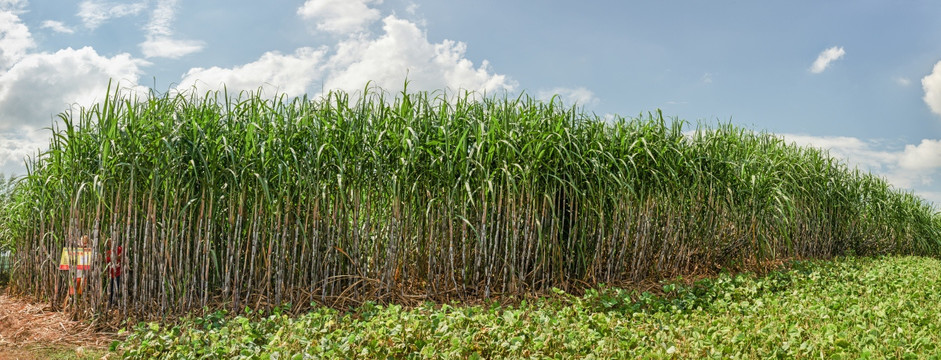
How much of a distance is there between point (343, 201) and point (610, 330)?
6.34 feet

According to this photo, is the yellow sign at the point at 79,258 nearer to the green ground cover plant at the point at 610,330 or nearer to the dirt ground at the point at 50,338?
the dirt ground at the point at 50,338

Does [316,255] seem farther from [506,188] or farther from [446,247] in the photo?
[506,188]

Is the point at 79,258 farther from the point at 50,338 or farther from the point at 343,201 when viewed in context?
the point at 343,201

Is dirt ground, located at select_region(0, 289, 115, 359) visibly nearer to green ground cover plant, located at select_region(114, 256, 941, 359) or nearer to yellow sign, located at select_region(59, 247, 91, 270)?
green ground cover plant, located at select_region(114, 256, 941, 359)

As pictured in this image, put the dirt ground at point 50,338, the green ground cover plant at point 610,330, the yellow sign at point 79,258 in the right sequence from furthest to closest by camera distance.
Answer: the yellow sign at point 79,258
the dirt ground at point 50,338
the green ground cover plant at point 610,330

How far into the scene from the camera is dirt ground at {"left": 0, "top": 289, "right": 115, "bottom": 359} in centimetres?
407

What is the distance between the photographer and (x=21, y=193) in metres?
7.31

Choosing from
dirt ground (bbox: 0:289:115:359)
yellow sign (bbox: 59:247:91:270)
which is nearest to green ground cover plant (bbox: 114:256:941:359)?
dirt ground (bbox: 0:289:115:359)

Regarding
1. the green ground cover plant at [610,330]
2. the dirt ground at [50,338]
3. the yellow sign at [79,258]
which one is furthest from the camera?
the yellow sign at [79,258]

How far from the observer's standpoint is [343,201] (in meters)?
4.25

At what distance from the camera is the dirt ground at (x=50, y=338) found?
4.07 m

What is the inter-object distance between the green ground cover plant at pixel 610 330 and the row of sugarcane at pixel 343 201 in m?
0.30

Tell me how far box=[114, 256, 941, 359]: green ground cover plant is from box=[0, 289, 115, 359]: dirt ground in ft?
0.88

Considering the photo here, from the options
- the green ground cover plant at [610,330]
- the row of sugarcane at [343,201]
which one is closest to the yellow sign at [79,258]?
the row of sugarcane at [343,201]
